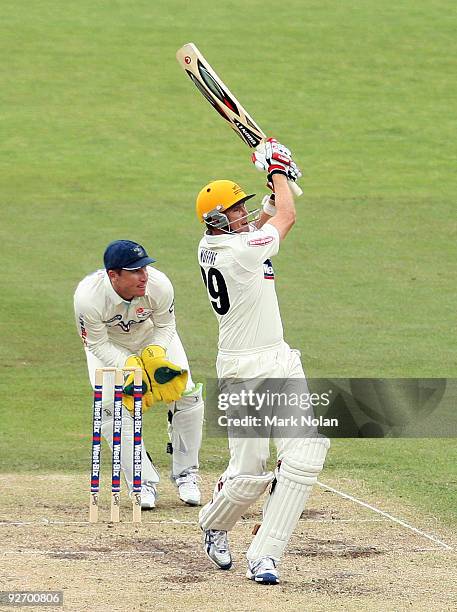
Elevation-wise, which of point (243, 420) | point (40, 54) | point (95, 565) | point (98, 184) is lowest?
point (95, 565)

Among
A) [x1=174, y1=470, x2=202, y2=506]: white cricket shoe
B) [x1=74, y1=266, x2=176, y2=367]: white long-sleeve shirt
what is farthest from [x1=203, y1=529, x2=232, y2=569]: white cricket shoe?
[x1=74, y1=266, x2=176, y2=367]: white long-sleeve shirt

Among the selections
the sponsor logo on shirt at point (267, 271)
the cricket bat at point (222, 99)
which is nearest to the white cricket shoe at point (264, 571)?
the sponsor logo on shirt at point (267, 271)

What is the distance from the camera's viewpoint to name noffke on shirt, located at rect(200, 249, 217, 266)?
699cm

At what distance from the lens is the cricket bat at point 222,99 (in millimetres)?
7938

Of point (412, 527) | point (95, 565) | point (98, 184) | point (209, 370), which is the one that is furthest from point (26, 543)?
point (98, 184)

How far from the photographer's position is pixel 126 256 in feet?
26.7

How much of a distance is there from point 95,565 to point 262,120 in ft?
55.3

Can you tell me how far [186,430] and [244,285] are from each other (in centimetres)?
216

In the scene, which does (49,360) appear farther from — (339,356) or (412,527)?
(412,527)

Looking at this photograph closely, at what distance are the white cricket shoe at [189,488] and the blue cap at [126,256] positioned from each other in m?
1.51

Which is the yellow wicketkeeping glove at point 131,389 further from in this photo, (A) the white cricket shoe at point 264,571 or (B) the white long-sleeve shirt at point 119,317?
(A) the white cricket shoe at point 264,571

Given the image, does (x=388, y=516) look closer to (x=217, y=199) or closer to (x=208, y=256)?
(x=208, y=256)

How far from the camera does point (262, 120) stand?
75.9 feet

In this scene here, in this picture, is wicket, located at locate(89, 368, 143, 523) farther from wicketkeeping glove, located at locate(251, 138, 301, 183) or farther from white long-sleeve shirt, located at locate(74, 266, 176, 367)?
wicketkeeping glove, located at locate(251, 138, 301, 183)
